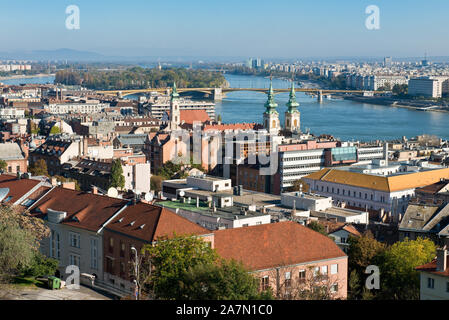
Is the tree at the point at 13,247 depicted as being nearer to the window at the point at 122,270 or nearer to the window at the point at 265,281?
the window at the point at 122,270

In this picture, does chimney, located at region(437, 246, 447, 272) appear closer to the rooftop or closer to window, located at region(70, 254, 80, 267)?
window, located at region(70, 254, 80, 267)

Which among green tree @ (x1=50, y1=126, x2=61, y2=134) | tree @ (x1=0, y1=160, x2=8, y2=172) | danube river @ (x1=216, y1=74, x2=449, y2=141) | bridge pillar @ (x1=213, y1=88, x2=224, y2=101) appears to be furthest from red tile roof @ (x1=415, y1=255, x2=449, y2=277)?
bridge pillar @ (x1=213, y1=88, x2=224, y2=101)

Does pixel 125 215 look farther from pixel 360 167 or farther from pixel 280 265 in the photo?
pixel 360 167

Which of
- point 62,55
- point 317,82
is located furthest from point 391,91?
point 62,55

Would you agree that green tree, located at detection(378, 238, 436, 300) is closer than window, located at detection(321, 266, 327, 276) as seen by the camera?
Yes

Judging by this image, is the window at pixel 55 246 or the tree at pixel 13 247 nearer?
the tree at pixel 13 247

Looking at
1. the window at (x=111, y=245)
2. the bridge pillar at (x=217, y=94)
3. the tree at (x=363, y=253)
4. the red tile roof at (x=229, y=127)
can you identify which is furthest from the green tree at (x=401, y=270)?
the bridge pillar at (x=217, y=94)

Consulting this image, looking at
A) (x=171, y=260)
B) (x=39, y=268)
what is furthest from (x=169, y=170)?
(x=171, y=260)
